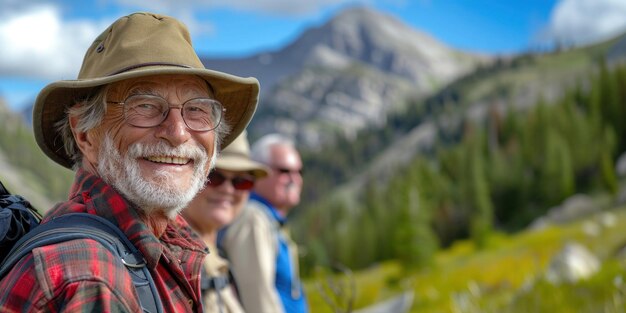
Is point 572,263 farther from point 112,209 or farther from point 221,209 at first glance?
point 112,209

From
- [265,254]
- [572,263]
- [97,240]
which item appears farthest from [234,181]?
[572,263]

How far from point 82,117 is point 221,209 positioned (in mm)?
2206

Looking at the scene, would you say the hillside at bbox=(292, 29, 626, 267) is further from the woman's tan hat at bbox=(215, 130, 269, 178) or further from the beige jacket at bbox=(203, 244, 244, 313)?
the beige jacket at bbox=(203, 244, 244, 313)

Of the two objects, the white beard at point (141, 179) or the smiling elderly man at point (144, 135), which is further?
the white beard at point (141, 179)

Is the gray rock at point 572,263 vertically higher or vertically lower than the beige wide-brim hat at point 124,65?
lower

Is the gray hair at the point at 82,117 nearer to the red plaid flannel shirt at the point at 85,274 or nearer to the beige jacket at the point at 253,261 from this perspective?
the red plaid flannel shirt at the point at 85,274

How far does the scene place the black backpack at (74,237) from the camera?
1.68 metres

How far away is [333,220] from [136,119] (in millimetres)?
110457

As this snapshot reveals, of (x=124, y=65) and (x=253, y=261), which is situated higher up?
(x=124, y=65)

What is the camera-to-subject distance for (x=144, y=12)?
2.32 m

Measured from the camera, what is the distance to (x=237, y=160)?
15.4ft

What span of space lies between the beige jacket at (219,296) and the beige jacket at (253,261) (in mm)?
435

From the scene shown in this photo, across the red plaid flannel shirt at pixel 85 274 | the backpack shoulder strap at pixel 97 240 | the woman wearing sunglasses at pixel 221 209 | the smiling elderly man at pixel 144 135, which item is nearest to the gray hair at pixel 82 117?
the smiling elderly man at pixel 144 135

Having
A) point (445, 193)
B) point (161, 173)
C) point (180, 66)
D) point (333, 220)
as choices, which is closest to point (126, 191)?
point (161, 173)
